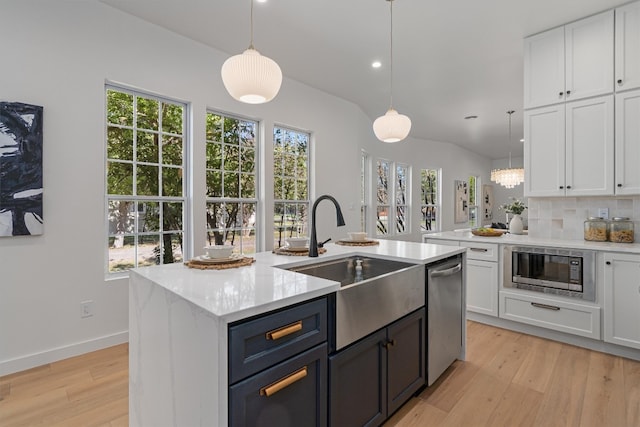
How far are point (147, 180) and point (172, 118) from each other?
701 millimetres

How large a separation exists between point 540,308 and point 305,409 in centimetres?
266

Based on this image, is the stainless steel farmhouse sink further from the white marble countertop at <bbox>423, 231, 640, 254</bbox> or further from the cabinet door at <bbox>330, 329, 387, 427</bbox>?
the white marble countertop at <bbox>423, 231, 640, 254</bbox>

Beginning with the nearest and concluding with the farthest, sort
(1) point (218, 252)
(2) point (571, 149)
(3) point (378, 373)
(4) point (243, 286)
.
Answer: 1. (4) point (243, 286)
2. (3) point (378, 373)
3. (1) point (218, 252)
4. (2) point (571, 149)

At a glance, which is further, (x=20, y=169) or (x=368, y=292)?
(x=20, y=169)

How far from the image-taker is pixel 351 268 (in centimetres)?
225

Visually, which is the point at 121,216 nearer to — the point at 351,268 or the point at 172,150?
the point at 172,150

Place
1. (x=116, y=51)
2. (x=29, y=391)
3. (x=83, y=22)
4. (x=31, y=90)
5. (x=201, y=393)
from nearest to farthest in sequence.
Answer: (x=201, y=393) < (x=29, y=391) < (x=31, y=90) < (x=83, y=22) < (x=116, y=51)

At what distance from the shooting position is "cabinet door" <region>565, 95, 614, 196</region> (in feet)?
9.39

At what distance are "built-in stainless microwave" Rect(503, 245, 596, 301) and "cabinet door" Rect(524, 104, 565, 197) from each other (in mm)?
655

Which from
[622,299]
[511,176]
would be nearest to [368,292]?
[622,299]

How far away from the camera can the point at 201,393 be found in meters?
1.06

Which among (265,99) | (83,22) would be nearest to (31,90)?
(83,22)

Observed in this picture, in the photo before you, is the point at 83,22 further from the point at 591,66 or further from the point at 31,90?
the point at 591,66

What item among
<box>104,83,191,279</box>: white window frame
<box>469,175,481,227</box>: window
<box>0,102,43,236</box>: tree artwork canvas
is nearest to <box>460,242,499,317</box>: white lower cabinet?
<box>104,83,191,279</box>: white window frame
